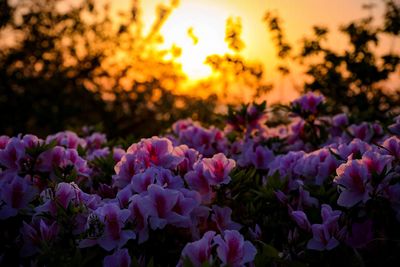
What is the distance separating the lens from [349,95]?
4957 mm

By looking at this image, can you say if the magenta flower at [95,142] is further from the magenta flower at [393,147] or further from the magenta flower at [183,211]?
the magenta flower at [393,147]

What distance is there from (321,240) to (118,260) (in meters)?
0.69

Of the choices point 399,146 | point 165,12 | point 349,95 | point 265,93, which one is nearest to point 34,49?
point 165,12

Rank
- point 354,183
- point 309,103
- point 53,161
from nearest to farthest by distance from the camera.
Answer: point 354,183, point 53,161, point 309,103

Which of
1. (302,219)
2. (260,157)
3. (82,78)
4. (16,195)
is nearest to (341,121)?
(260,157)

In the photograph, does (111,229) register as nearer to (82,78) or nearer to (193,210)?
(193,210)

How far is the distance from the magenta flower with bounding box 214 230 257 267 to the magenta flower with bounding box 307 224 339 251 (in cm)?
31

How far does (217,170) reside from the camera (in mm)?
1916

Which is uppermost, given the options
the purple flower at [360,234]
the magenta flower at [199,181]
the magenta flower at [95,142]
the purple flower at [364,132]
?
the purple flower at [364,132]

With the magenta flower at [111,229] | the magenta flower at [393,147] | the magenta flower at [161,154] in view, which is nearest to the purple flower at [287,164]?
the magenta flower at [393,147]

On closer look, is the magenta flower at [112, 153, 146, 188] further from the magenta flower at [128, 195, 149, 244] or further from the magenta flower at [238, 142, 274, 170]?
the magenta flower at [238, 142, 274, 170]

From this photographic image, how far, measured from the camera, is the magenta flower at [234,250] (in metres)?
1.50

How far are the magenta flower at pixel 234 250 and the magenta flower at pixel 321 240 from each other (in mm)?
310

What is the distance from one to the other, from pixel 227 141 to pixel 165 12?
187 inches
